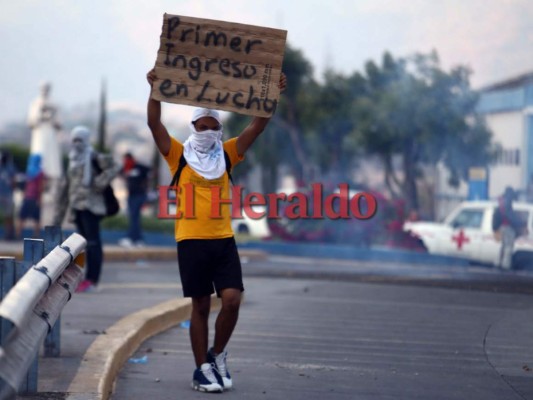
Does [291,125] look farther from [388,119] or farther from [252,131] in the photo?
[252,131]

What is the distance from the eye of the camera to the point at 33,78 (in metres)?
37.5

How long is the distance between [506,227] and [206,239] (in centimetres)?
1340

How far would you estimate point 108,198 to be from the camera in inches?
495

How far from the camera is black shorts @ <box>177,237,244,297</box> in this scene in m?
6.93

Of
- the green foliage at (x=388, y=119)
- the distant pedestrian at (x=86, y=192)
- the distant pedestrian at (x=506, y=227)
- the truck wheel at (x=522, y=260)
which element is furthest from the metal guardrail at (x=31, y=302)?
the green foliage at (x=388, y=119)

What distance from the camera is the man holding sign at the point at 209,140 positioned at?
22.2 feet

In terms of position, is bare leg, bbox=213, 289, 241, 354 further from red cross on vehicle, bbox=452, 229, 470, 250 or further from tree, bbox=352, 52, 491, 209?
tree, bbox=352, 52, 491, 209

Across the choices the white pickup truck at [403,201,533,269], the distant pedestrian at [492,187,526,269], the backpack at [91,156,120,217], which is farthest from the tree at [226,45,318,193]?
the backpack at [91,156,120,217]

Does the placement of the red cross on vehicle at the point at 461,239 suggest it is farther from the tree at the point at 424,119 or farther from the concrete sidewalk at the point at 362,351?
the concrete sidewalk at the point at 362,351

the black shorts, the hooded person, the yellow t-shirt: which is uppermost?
the hooded person

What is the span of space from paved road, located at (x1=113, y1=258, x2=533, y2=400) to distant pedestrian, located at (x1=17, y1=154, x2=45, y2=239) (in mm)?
10124

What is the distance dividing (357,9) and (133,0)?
263 inches

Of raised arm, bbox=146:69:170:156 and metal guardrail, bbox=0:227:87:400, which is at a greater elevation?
raised arm, bbox=146:69:170:156

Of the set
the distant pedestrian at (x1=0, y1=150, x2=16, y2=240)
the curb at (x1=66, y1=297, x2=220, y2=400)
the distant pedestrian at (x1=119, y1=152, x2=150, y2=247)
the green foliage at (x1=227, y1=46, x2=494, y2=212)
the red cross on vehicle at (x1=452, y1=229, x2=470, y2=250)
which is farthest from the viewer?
the green foliage at (x1=227, y1=46, x2=494, y2=212)
